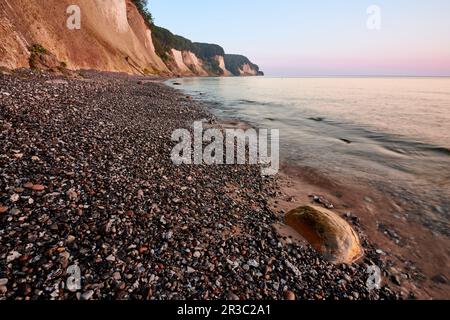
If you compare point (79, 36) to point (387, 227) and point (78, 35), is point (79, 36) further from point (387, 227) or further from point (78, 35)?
point (387, 227)

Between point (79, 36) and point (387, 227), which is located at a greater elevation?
point (79, 36)

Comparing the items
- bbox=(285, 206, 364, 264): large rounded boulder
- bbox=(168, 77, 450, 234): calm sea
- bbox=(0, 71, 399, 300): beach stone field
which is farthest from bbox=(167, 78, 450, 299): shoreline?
bbox=(168, 77, 450, 234): calm sea

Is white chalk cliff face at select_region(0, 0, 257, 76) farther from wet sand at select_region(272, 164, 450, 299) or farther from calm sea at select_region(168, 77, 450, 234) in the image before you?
calm sea at select_region(168, 77, 450, 234)

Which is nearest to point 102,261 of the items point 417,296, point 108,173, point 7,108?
point 108,173

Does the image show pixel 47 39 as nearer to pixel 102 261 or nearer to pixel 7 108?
pixel 7 108

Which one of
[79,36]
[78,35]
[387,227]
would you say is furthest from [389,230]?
[79,36]

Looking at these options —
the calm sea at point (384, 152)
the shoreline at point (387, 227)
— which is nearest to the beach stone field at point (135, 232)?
the shoreline at point (387, 227)
